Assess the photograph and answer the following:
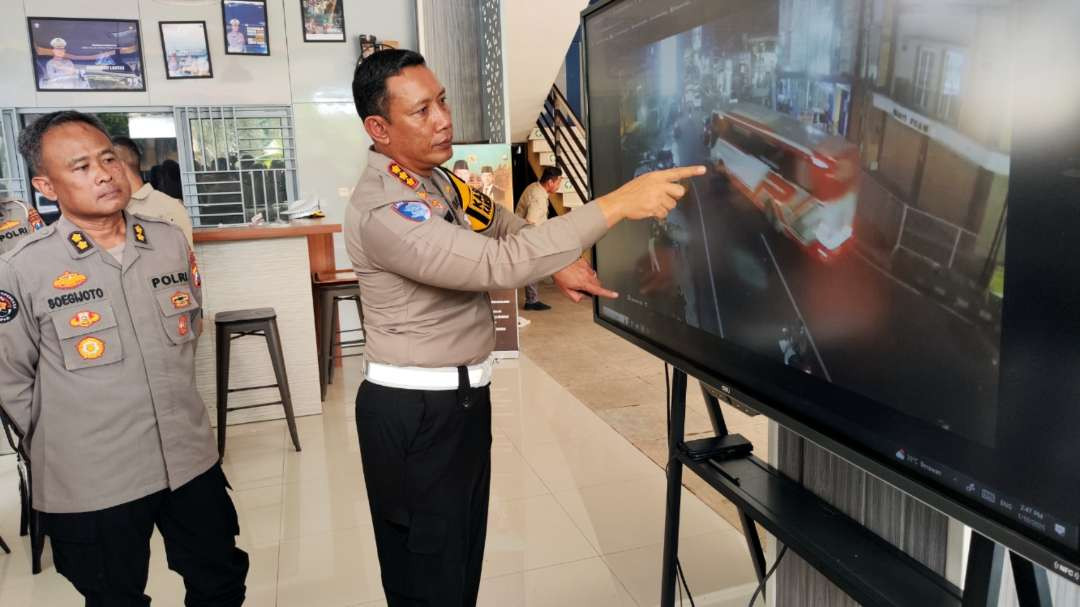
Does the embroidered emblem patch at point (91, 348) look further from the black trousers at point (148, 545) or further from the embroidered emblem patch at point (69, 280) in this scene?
the black trousers at point (148, 545)

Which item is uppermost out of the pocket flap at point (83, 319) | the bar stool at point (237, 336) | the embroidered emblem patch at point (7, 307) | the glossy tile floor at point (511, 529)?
the embroidered emblem patch at point (7, 307)

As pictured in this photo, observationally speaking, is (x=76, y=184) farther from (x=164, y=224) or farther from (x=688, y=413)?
(x=688, y=413)

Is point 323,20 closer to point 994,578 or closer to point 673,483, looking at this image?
point 673,483

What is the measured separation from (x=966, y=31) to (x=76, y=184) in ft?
5.60

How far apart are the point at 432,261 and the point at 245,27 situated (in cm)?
567

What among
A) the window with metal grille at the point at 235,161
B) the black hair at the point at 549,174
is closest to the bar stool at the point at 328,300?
the window with metal grille at the point at 235,161

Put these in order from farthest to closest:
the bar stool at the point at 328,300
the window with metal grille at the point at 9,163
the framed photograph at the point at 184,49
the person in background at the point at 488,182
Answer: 1. the framed photograph at the point at 184,49
2. the window with metal grille at the point at 9,163
3. the person in background at the point at 488,182
4. the bar stool at the point at 328,300

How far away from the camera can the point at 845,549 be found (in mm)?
1186

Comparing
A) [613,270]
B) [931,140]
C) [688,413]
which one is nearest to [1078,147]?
[931,140]

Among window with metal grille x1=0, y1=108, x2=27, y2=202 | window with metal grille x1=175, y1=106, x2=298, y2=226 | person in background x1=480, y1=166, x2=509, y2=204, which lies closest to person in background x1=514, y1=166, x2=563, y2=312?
person in background x1=480, y1=166, x2=509, y2=204

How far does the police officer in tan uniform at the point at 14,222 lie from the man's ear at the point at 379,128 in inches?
84.8

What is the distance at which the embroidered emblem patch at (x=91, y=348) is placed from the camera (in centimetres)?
165

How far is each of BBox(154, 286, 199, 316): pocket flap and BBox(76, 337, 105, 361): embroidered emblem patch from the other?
0.52ft

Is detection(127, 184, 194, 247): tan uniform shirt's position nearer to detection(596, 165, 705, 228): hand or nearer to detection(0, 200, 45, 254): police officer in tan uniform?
detection(0, 200, 45, 254): police officer in tan uniform
